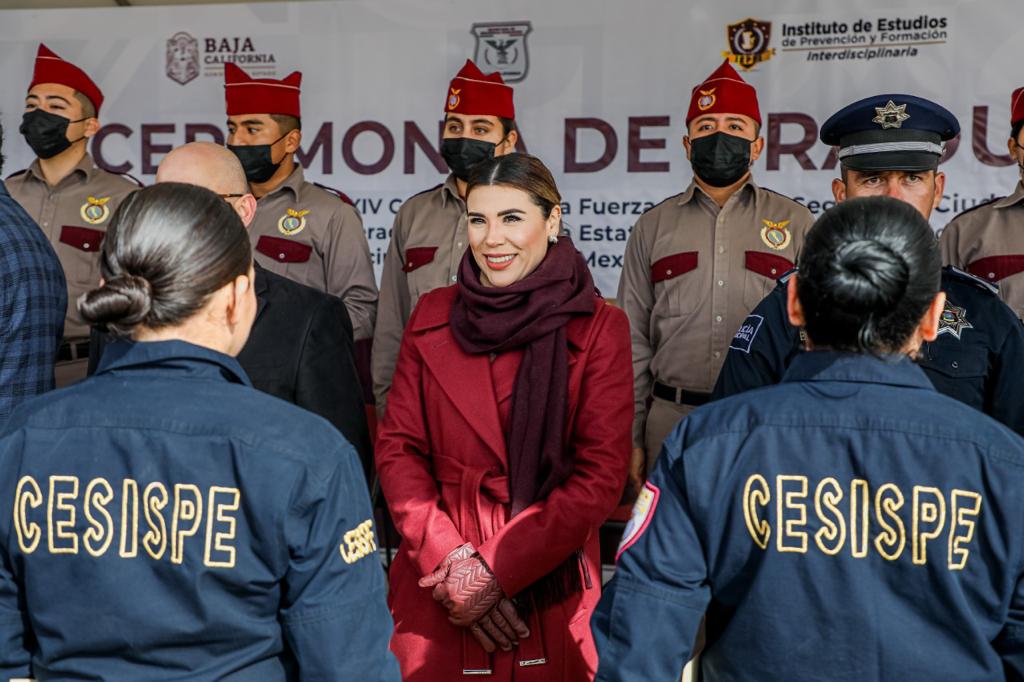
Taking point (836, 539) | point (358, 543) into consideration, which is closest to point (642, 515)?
point (836, 539)

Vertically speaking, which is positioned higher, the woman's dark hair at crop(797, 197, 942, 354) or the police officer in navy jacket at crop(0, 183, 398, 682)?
the woman's dark hair at crop(797, 197, 942, 354)

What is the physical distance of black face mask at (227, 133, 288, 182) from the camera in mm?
4289

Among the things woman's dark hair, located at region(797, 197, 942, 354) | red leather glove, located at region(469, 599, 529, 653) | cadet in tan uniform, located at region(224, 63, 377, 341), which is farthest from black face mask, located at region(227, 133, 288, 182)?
woman's dark hair, located at region(797, 197, 942, 354)

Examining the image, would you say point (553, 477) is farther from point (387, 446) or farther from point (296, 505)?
point (296, 505)

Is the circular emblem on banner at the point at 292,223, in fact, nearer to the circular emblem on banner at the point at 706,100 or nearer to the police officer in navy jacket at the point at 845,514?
the circular emblem on banner at the point at 706,100

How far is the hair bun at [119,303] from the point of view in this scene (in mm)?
1382

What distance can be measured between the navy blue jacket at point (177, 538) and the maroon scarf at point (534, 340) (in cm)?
95

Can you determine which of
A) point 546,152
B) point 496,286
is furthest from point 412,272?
point 496,286

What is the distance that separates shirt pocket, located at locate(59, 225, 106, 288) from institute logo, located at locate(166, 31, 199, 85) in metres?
1.06

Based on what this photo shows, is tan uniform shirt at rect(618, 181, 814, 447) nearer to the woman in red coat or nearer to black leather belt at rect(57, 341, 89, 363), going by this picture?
the woman in red coat

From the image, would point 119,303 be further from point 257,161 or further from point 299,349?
point 257,161

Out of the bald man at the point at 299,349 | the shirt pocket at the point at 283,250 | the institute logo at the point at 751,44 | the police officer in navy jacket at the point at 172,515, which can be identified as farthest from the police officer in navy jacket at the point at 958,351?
the institute logo at the point at 751,44

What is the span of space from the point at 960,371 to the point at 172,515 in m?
1.61

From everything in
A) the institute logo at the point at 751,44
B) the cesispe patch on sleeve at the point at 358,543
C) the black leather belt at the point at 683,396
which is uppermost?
the institute logo at the point at 751,44
